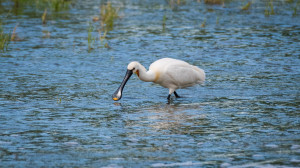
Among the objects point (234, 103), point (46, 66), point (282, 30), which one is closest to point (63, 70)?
point (46, 66)

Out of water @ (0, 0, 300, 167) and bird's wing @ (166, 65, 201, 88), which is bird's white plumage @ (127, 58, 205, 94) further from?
water @ (0, 0, 300, 167)

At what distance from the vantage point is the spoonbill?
1084 centimetres

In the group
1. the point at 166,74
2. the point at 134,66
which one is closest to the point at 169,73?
the point at 166,74

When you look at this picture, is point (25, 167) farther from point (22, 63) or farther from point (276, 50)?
point (276, 50)

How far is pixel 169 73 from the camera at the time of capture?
1097cm

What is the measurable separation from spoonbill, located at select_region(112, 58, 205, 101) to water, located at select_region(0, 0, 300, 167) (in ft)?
0.97

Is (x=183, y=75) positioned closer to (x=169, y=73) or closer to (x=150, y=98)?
(x=169, y=73)

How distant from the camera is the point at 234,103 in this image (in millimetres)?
10547

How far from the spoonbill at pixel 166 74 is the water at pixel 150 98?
0.30 metres

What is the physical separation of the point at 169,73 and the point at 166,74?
6 centimetres

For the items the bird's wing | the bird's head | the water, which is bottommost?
the water

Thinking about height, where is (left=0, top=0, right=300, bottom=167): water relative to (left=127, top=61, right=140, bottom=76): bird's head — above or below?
below

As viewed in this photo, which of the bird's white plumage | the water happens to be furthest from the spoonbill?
the water

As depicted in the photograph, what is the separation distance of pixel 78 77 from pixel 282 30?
897 centimetres
